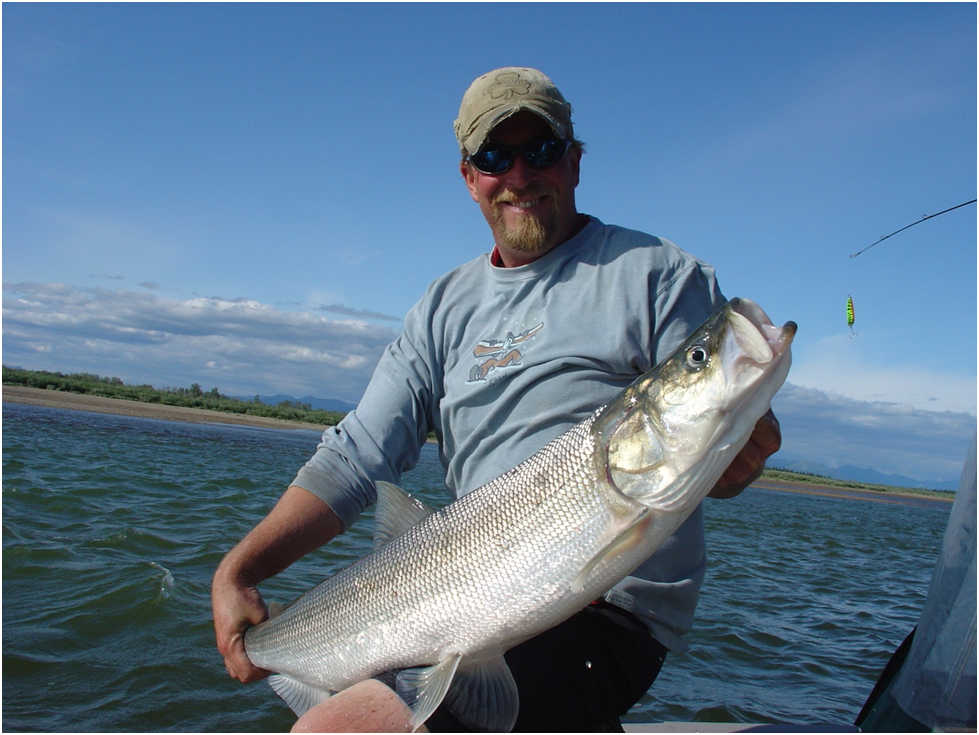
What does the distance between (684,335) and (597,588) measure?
119 centimetres

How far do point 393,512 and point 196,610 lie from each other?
16.6 ft

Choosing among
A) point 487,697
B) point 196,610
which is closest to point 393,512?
point 487,697

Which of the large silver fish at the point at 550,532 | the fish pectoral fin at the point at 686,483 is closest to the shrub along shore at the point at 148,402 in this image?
the large silver fish at the point at 550,532

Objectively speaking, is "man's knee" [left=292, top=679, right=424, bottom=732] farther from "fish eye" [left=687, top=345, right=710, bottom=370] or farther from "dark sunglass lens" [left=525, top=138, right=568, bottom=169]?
"dark sunglass lens" [left=525, top=138, right=568, bottom=169]

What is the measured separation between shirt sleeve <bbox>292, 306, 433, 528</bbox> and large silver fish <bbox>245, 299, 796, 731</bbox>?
0.77 metres

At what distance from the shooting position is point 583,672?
2598 millimetres

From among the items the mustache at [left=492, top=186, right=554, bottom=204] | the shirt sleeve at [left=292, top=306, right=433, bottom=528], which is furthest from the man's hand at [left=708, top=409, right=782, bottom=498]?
the shirt sleeve at [left=292, top=306, right=433, bottom=528]

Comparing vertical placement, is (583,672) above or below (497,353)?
below

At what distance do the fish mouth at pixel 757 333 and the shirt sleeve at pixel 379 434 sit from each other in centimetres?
186

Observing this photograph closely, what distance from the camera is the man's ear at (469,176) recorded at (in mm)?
3703

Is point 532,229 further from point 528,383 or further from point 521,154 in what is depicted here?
point 528,383

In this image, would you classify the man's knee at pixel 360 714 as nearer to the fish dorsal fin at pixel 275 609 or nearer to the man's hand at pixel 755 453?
the fish dorsal fin at pixel 275 609

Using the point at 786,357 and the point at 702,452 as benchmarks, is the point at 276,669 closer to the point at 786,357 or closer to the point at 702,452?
the point at 702,452

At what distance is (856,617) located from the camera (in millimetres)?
9008
